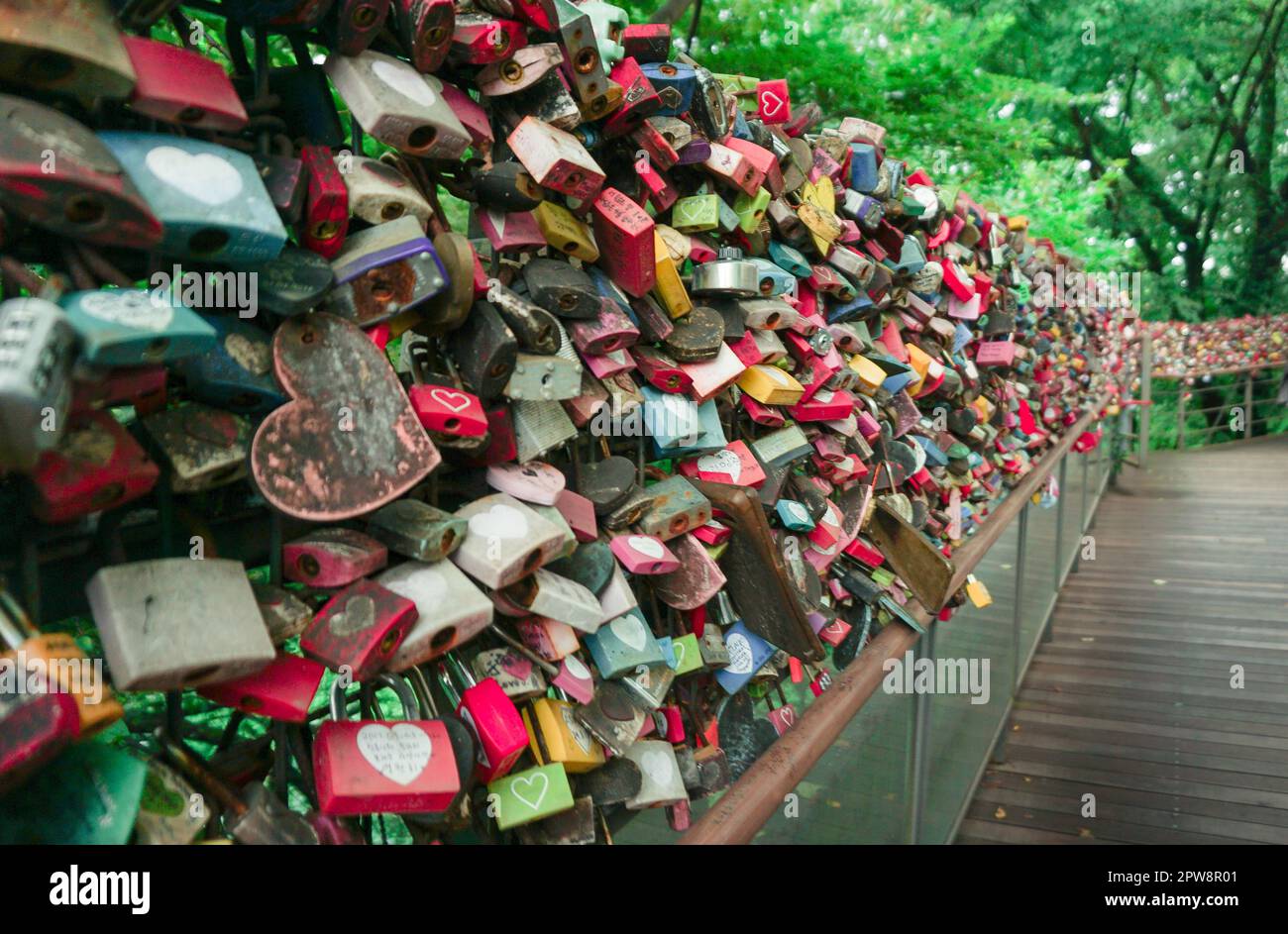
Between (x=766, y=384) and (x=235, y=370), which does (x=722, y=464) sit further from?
(x=235, y=370)

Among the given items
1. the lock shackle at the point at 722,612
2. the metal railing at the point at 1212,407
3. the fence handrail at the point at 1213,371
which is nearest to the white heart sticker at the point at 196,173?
Answer: the lock shackle at the point at 722,612

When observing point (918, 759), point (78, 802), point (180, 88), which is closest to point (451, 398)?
point (180, 88)

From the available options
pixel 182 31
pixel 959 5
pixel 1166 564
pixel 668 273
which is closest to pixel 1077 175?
pixel 959 5

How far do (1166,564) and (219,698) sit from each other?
8310mm

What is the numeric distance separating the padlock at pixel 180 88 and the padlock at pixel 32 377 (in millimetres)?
209

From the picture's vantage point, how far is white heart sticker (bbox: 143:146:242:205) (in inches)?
27.9

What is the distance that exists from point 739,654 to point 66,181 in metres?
1.21

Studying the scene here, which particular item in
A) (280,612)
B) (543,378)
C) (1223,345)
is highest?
(1223,345)

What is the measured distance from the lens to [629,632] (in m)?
1.24

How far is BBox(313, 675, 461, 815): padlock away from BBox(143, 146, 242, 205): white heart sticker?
43cm

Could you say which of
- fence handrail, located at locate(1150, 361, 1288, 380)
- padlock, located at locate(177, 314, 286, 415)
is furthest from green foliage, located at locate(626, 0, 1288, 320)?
padlock, located at locate(177, 314, 286, 415)

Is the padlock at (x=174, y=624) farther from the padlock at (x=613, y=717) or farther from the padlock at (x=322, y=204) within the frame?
the padlock at (x=613, y=717)

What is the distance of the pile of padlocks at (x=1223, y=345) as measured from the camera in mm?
16781
